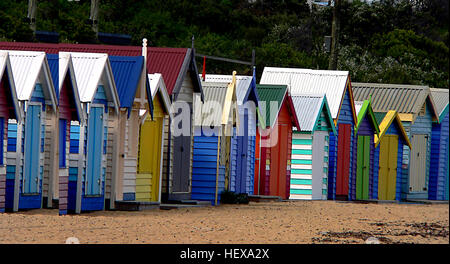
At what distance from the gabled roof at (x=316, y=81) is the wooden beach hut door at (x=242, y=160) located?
324 cm

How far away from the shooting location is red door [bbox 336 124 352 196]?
29.3 m

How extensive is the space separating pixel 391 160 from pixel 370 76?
12866mm

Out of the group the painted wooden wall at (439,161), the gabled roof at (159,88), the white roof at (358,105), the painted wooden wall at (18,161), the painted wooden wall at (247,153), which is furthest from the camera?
the painted wooden wall at (439,161)

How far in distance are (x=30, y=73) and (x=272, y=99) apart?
398 inches

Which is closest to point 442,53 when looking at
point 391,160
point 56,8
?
point 391,160

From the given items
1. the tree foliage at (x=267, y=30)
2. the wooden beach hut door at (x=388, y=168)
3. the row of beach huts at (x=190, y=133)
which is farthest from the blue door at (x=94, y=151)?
the wooden beach hut door at (x=388, y=168)

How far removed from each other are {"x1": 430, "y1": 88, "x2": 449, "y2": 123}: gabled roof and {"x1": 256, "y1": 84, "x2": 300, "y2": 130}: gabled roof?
713 centimetres

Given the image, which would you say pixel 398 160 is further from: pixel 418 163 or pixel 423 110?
pixel 423 110

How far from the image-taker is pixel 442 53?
40.8 m

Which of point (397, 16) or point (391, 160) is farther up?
point (397, 16)

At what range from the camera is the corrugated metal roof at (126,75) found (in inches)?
802

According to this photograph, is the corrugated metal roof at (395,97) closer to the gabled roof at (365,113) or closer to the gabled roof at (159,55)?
the gabled roof at (365,113)

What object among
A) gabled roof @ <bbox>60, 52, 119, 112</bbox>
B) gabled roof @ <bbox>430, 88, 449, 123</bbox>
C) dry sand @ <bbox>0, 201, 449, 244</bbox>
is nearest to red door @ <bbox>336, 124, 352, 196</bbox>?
gabled roof @ <bbox>430, 88, 449, 123</bbox>

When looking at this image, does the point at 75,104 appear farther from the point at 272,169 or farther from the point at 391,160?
the point at 391,160
